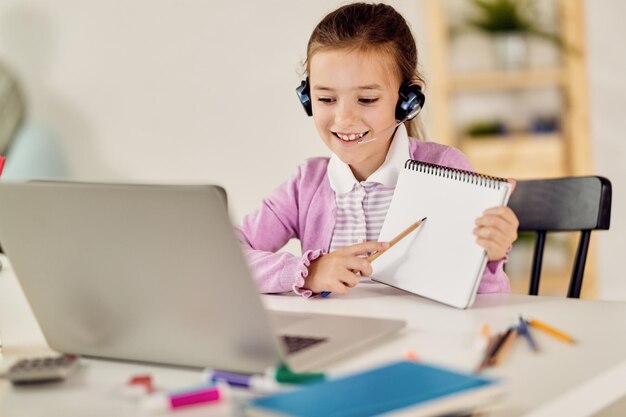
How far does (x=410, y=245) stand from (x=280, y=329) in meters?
0.31

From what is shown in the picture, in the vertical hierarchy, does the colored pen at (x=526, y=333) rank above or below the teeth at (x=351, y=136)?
below

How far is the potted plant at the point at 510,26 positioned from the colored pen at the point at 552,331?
2.44 meters

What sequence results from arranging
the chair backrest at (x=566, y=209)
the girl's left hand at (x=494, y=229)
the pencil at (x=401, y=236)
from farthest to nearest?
the chair backrest at (x=566, y=209) → the pencil at (x=401, y=236) → the girl's left hand at (x=494, y=229)

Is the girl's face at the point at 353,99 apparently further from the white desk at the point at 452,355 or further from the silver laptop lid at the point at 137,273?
the silver laptop lid at the point at 137,273

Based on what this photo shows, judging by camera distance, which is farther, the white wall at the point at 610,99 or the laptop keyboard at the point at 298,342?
the white wall at the point at 610,99

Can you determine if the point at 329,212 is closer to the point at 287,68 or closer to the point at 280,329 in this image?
the point at 280,329

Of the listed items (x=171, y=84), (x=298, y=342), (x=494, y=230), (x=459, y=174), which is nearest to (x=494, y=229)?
(x=494, y=230)

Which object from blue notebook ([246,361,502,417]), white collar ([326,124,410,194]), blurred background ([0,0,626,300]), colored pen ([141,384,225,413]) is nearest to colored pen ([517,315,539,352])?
blue notebook ([246,361,502,417])

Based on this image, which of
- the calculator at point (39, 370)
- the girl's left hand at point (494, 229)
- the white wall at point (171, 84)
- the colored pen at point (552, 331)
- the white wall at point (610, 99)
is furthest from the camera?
the white wall at point (171, 84)

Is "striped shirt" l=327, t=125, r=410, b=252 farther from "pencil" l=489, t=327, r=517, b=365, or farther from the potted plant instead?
the potted plant

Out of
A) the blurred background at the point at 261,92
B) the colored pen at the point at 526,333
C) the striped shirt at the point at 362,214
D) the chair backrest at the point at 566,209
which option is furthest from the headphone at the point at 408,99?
the blurred background at the point at 261,92

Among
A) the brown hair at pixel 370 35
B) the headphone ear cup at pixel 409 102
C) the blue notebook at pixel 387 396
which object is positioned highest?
the brown hair at pixel 370 35

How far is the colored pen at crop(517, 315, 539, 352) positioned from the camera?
3.17ft

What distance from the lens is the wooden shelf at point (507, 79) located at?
3.37 metres
